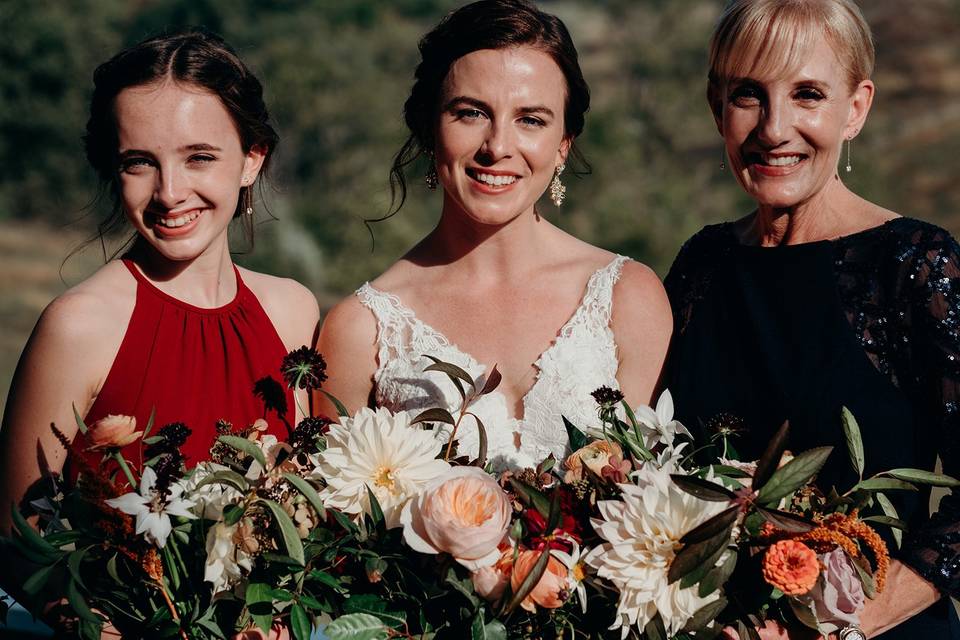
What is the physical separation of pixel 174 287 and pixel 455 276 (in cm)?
88

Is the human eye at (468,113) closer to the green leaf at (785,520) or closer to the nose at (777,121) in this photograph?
the nose at (777,121)

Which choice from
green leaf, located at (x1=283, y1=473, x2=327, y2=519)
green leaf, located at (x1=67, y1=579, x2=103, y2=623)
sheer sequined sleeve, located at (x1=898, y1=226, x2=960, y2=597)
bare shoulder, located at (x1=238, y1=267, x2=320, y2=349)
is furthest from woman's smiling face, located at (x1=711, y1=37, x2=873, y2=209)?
green leaf, located at (x1=67, y1=579, x2=103, y2=623)

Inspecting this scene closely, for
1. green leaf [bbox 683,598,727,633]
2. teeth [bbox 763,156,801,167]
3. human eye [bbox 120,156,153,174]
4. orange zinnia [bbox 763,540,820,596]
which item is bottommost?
green leaf [bbox 683,598,727,633]

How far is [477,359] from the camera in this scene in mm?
3477

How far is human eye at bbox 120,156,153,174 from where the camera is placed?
10.1 feet

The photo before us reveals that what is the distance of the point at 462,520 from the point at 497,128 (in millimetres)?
1443

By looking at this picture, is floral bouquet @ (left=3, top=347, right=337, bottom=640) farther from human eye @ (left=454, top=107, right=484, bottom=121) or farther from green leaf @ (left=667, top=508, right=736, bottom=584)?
human eye @ (left=454, top=107, right=484, bottom=121)

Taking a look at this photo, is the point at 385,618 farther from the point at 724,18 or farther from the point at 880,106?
the point at 880,106

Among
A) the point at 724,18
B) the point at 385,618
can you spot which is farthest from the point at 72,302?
the point at 724,18

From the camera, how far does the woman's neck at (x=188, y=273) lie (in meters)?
3.24

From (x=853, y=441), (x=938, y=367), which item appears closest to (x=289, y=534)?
(x=853, y=441)

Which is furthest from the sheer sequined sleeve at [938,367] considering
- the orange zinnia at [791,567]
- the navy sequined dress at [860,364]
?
the orange zinnia at [791,567]

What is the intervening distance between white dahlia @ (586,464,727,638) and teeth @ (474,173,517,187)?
132cm

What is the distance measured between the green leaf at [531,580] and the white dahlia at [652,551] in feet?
0.43
